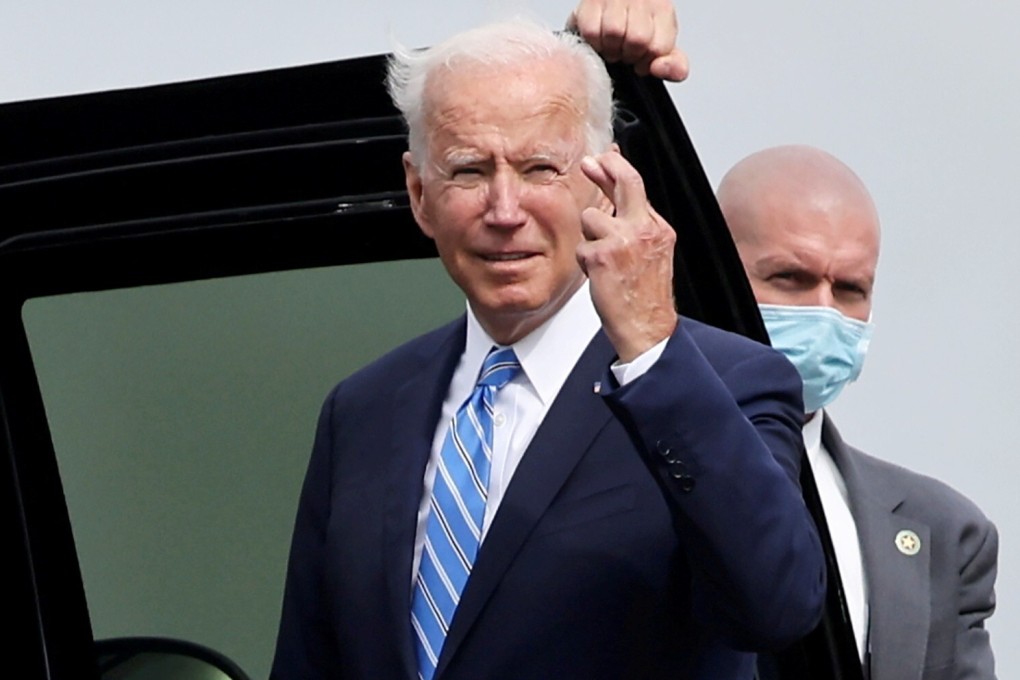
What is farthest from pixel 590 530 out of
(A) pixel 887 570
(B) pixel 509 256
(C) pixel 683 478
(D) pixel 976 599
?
(D) pixel 976 599

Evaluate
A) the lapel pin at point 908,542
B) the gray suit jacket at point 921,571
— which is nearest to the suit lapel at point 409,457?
the gray suit jacket at point 921,571

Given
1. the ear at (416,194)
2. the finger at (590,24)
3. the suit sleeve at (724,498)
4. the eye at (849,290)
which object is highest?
the finger at (590,24)

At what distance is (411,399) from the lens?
266cm

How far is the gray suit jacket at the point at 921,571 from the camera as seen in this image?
3.47 meters

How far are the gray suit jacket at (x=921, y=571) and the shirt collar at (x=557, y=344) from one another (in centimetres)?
108

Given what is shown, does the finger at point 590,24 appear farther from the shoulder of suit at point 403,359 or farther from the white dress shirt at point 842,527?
the white dress shirt at point 842,527

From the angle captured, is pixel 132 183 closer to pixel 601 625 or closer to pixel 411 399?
pixel 411 399

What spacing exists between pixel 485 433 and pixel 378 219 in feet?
1.06

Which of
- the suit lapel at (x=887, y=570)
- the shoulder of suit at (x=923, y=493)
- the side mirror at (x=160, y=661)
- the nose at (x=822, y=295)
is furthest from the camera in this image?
the nose at (x=822, y=295)

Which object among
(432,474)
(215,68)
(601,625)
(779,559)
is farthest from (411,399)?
(215,68)

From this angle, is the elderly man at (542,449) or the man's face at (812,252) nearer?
the elderly man at (542,449)

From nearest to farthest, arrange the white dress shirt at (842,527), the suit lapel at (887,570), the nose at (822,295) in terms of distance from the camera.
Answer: the suit lapel at (887,570) < the white dress shirt at (842,527) < the nose at (822,295)

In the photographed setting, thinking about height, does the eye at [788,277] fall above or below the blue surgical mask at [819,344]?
above

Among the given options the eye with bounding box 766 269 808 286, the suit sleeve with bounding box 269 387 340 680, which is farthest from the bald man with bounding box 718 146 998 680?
the suit sleeve with bounding box 269 387 340 680
